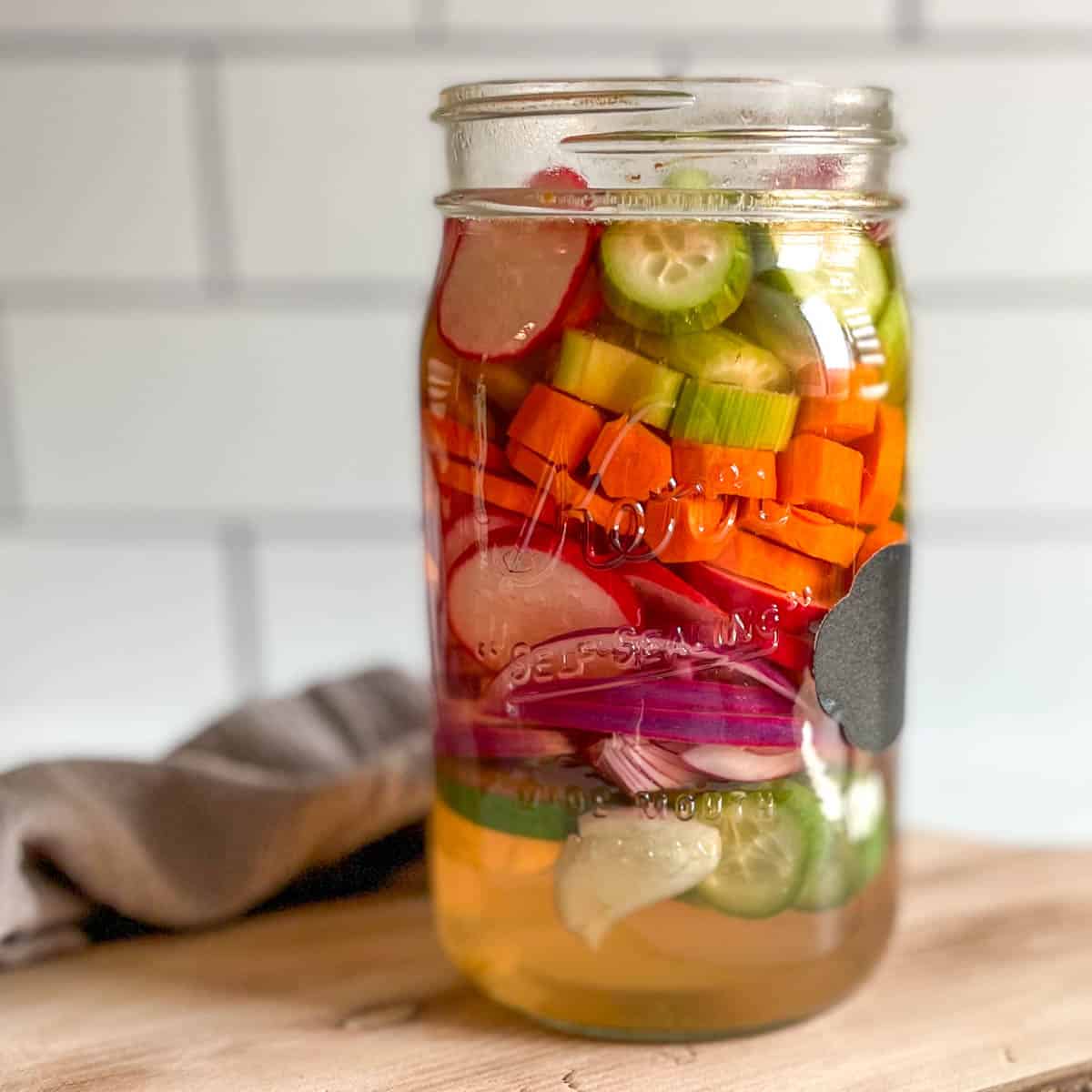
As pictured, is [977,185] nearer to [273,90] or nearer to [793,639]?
[273,90]

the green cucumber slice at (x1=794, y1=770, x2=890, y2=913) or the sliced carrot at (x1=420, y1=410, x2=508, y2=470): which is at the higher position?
the sliced carrot at (x1=420, y1=410, x2=508, y2=470)

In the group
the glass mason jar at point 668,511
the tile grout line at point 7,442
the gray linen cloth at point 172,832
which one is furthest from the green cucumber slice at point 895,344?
the tile grout line at point 7,442

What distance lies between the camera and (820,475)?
527mm

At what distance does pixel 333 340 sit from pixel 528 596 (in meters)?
0.59

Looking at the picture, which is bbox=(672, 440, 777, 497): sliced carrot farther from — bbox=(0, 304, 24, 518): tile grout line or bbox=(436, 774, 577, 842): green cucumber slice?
bbox=(0, 304, 24, 518): tile grout line

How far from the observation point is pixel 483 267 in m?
0.55

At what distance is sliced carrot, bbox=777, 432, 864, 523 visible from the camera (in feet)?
1.72

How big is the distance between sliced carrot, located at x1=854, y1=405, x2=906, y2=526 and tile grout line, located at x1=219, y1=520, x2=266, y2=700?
2.26 ft

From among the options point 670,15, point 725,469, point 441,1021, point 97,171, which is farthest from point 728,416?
point 97,171

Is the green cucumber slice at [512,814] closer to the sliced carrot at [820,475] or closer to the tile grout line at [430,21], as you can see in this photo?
the sliced carrot at [820,475]

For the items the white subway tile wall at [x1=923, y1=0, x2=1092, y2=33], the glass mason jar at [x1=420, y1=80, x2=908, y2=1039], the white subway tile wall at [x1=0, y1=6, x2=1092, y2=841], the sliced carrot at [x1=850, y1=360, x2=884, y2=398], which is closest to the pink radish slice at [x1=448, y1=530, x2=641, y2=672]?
the glass mason jar at [x1=420, y1=80, x2=908, y2=1039]

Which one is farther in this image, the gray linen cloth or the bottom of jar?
the gray linen cloth

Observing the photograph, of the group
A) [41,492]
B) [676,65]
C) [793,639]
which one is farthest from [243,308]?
[793,639]

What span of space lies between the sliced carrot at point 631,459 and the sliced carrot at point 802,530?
34 millimetres
